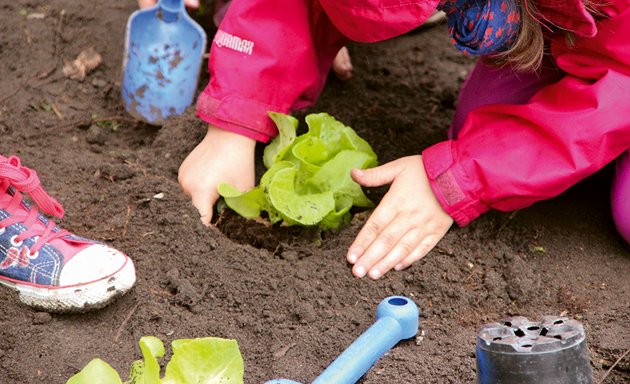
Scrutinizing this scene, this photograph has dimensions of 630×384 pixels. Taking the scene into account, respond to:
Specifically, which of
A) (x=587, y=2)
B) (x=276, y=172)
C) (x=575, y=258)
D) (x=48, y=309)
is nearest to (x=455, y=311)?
(x=575, y=258)

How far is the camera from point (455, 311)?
1789 millimetres

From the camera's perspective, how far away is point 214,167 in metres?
2.06

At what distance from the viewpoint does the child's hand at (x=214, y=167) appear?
6.65 ft

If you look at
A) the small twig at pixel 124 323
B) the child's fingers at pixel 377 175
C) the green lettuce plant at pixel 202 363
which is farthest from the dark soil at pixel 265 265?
the green lettuce plant at pixel 202 363

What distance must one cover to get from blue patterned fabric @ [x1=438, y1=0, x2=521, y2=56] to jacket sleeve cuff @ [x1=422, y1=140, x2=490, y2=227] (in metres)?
0.25

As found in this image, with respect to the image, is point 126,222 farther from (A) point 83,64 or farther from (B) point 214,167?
(A) point 83,64

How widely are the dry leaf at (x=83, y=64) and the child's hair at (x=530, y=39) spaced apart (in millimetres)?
1217

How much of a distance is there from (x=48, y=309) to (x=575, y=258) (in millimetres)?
1117

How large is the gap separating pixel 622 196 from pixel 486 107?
37 cm

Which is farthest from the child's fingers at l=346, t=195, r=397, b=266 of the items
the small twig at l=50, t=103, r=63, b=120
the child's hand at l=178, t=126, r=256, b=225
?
the small twig at l=50, t=103, r=63, b=120

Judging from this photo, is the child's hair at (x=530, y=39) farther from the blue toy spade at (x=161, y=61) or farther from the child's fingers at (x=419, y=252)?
the blue toy spade at (x=161, y=61)

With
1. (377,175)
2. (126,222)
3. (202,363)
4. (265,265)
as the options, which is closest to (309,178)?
(377,175)

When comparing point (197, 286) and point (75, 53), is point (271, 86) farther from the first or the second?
point (75, 53)

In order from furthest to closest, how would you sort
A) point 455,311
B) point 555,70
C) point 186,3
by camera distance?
1. point 186,3
2. point 555,70
3. point 455,311
